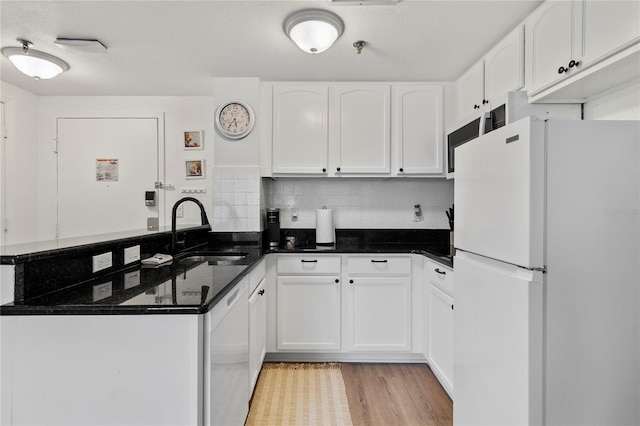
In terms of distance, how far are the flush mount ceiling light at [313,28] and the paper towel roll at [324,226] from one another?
1.34 metres

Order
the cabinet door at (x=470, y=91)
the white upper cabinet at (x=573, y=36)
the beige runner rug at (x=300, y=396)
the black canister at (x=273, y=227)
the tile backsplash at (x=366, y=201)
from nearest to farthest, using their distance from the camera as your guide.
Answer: the white upper cabinet at (x=573, y=36) → the beige runner rug at (x=300, y=396) → the cabinet door at (x=470, y=91) → the black canister at (x=273, y=227) → the tile backsplash at (x=366, y=201)

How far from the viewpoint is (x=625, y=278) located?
1.08 meters

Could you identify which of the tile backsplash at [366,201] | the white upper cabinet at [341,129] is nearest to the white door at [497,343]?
the white upper cabinet at [341,129]

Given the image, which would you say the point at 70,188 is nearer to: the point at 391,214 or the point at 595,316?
the point at 391,214

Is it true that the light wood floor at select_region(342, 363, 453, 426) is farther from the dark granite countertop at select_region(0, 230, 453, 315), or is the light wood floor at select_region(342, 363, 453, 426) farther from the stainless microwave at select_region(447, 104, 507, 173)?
the stainless microwave at select_region(447, 104, 507, 173)

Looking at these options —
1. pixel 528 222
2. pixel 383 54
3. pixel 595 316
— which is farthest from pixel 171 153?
pixel 595 316

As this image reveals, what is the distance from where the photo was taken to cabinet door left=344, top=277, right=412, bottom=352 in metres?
2.53

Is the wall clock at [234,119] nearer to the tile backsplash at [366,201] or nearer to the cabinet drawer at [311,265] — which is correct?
the tile backsplash at [366,201]

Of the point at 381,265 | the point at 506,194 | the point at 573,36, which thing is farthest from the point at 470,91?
the point at 506,194

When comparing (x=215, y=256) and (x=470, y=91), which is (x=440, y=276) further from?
(x=215, y=256)

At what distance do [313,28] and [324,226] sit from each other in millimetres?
1555

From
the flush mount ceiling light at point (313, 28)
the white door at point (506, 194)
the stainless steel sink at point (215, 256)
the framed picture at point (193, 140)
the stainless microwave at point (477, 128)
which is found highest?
the flush mount ceiling light at point (313, 28)

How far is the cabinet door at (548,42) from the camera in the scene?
1.48 meters

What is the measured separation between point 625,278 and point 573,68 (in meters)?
0.93
